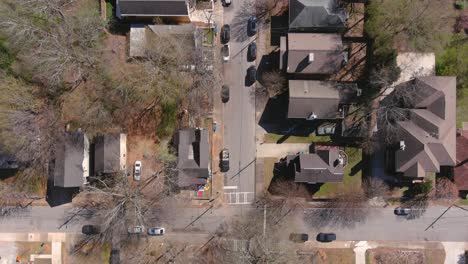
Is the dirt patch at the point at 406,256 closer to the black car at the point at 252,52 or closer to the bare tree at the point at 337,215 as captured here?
the bare tree at the point at 337,215

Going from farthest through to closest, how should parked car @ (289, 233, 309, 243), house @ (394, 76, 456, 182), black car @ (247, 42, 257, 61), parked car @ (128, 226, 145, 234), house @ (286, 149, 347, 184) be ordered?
black car @ (247, 42, 257, 61)
parked car @ (289, 233, 309, 243)
parked car @ (128, 226, 145, 234)
house @ (394, 76, 456, 182)
house @ (286, 149, 347, 184)

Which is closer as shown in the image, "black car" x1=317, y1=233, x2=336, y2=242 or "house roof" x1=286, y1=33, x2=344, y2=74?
"house roof" x1=286, y1=33, x2=344, y2=74

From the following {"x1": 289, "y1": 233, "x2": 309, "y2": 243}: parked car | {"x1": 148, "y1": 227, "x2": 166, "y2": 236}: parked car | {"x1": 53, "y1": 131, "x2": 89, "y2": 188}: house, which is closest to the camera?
{"x1": 53, "y1": 131, "x2": 89, "y2": 188}: house

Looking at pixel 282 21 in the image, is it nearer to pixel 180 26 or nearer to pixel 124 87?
pixel 180 26

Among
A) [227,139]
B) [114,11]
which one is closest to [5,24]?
[114,11]

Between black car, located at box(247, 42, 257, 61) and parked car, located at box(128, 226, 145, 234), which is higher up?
black car, located at box(247, 42, 257, 61)

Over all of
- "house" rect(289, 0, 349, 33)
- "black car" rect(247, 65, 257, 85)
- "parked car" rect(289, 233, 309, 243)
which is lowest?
"parked car" rect(289, 233, 309, 243)

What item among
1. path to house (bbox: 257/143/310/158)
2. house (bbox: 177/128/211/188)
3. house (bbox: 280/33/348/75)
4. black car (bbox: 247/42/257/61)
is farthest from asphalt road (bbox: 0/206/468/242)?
black car (bbox: 247/42/257/61)

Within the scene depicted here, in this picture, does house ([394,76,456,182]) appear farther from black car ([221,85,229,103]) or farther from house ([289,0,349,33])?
black car ([221,85,229,103])
